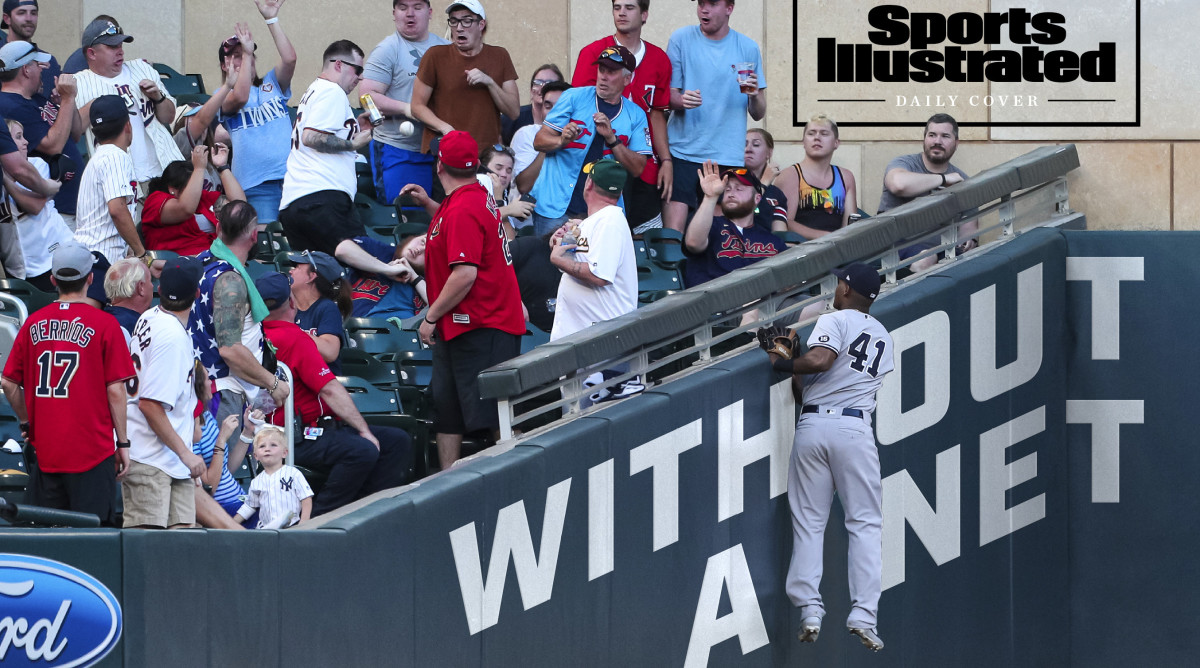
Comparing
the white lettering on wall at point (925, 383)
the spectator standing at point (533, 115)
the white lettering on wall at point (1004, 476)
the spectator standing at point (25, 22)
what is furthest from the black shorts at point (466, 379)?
the spectator standing at point (25, 22)

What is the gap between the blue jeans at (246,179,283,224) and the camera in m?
10.7

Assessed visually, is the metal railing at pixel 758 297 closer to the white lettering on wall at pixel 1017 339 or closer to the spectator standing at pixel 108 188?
the white lettering on wall at pixel 1017 339

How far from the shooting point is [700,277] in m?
9.64

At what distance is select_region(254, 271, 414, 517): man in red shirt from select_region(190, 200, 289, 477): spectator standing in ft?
0.59

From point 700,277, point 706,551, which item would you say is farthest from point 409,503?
point 700,277

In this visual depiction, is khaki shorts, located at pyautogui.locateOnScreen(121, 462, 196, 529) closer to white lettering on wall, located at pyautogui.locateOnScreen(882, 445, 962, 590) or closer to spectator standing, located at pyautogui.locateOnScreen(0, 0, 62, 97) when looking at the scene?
white lettering on wall, located at pyautogui.locateOnScreen(882, 445, 962, 590)

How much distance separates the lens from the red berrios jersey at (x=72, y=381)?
6395mm

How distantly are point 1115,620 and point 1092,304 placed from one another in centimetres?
203

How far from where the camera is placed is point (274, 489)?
7090 mm

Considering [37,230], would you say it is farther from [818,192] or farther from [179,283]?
[818,192]

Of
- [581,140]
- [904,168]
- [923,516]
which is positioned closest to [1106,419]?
[923,516]

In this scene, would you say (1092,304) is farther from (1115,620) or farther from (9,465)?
(9,465)

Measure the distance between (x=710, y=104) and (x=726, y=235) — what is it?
1222mm

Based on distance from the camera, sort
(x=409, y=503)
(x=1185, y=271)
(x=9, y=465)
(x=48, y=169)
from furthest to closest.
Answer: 1. (x=1185, y=271)
2. (x=48, y=169)
3. (x=9, y=465)
4. (x=409, y=503)
